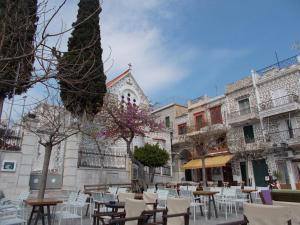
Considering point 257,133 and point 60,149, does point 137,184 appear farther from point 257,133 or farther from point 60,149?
point 257,133

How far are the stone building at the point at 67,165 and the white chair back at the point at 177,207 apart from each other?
29.5 feet

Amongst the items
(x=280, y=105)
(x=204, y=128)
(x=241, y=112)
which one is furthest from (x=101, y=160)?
(x=280, y=105)

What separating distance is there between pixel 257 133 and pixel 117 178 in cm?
1420

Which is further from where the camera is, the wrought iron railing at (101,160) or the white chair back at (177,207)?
the wrought iron railing at (101,160)

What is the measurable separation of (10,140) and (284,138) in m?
20.7

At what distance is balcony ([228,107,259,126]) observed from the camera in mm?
23328

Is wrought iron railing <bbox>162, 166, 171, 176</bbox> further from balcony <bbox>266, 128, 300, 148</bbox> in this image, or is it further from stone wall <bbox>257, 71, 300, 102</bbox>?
stone wall <bbox>257, 71, 300, 102</bbox>

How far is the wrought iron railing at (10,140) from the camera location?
1211cm

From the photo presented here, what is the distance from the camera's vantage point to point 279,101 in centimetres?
2233

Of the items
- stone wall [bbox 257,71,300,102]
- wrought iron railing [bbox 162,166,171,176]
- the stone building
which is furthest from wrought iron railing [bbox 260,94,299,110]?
the stone building

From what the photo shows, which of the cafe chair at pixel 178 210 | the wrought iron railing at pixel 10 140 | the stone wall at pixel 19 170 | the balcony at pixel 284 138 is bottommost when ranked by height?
the cafe chair at pixel 178 210

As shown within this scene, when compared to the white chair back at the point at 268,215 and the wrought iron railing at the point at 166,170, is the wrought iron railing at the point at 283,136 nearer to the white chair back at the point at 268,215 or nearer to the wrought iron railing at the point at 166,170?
the wrought iron railing at the point at 166,170

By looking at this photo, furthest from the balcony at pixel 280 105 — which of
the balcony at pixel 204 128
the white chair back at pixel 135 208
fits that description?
the white chair back at pixel 135 208

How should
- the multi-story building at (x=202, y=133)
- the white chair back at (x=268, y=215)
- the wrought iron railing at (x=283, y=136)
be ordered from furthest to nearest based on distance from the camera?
the multi-story building at (x=202, y=133), the wrought iron railing at (x=283, y=136), the white chair back at (x=268, y=215)
